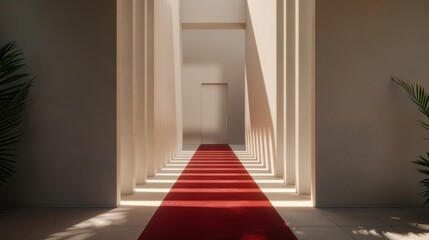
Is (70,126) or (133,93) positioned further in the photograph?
(133,93)

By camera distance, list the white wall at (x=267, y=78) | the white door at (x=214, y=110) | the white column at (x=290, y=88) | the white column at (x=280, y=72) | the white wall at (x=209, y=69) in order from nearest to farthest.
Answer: the white column at (x=290, y=88)
the white column at (x=280, y=72)
the white wall at (x=267, y=78)
the white wall at (x=209, y=69)
the white door at (x=214, y=110)

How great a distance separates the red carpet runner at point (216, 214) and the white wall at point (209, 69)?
12329mm

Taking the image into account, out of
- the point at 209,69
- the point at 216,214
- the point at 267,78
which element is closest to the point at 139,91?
the point at 216,214

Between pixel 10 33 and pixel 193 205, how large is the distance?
2607 millimetres

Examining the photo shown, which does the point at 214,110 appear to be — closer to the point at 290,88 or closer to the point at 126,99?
the point at 290,88

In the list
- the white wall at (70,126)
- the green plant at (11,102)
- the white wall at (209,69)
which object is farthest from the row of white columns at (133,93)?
the white wall at (209,69)

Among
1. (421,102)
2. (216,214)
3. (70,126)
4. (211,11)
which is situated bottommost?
(216,214)

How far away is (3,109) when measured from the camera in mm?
4566

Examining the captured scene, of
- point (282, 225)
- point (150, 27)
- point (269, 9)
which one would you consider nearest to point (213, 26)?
point (269, 9)

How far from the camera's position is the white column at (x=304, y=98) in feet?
19.3

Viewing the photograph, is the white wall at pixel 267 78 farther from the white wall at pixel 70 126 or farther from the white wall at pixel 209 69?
the white wall at pixel 209 69

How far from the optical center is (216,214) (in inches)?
177

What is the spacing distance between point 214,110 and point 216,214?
15.2 m

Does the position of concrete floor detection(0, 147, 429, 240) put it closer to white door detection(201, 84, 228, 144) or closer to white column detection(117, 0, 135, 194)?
white column detection(117, 0, 135, 194)
